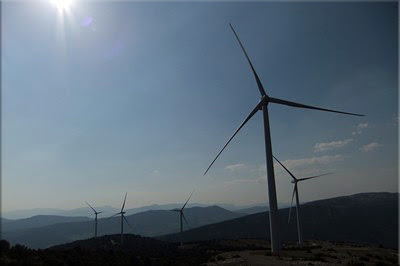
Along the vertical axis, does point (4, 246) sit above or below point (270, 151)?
below

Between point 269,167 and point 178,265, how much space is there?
707 inches

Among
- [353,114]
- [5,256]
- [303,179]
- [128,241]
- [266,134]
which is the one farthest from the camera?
[128,241]

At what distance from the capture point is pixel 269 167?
1763 inches

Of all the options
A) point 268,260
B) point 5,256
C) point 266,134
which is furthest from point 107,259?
point 266,134

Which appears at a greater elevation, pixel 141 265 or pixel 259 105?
pixel 259 105

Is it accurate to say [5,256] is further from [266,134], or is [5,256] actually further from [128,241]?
[128,241]

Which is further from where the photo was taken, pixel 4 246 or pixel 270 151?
pixel 270 151

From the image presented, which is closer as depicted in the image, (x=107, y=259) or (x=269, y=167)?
(x=107, y=259)

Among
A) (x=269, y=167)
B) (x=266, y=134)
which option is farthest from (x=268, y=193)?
Answer: (x=266, y=134)

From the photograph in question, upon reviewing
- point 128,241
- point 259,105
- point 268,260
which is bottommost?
point 128,241

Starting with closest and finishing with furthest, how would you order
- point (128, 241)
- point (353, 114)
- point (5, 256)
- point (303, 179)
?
1. point (5, 256)
2. point (353, 114)
3. point (303, 179)
4. point (128, 241)

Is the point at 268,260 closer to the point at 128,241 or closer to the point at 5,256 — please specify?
the point at 5,256

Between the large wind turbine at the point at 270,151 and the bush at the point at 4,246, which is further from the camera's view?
the large wind turbine at the point at 270,151

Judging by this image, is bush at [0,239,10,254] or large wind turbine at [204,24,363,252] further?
large wind turbine at [204,24,363,252]
